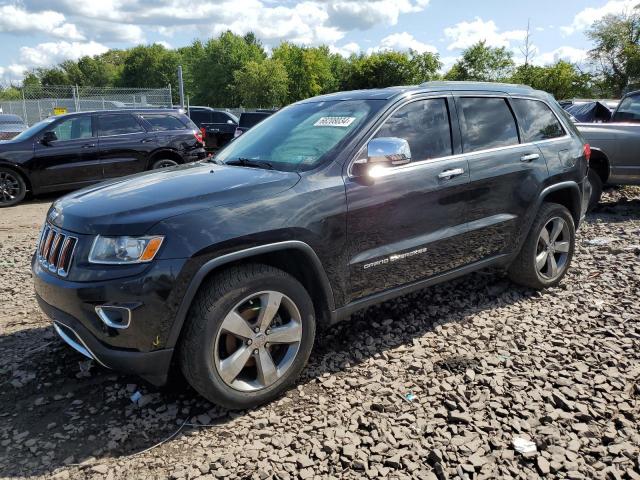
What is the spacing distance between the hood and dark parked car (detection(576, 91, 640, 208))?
657 cm

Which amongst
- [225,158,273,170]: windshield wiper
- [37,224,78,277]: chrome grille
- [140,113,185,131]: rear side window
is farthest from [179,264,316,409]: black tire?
[140,113,185,131]: rear side window

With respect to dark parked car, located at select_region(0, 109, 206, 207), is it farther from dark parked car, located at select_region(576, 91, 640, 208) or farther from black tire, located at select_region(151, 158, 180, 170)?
dark parked car, located at select_region(576, 91, 640, 208)

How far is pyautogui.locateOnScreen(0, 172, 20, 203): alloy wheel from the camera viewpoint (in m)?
9.34

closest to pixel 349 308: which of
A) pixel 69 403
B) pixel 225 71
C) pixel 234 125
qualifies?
pixel 69 403

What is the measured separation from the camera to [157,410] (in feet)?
9.81

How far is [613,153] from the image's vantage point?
25.7 ft

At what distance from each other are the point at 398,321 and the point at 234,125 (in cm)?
1470

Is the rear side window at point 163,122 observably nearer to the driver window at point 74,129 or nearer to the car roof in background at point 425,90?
the driver window at point 74,129

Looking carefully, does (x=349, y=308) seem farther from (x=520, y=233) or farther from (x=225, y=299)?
(x=520, y=233)

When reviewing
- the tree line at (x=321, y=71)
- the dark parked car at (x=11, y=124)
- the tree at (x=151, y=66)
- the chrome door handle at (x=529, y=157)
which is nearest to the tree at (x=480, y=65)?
the tree line at (x=321, y=71)

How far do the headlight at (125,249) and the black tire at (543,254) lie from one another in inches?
124

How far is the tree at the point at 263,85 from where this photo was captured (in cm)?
5856

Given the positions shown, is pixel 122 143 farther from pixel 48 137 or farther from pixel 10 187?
pixel 10 187

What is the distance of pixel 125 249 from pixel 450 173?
2.25 metres
